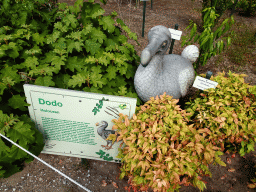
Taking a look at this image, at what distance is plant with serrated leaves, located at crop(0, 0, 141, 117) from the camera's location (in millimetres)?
2158

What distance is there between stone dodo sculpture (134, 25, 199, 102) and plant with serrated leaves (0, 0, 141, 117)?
0.24 meters

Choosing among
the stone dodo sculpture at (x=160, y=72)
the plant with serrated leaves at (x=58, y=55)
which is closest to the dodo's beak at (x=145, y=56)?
the stone dodo sculpture at (x=160, y=72)

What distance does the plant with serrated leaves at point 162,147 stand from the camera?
163 centimetres

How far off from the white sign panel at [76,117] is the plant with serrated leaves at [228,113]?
0.96 m

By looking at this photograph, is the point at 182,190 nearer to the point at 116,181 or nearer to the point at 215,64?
the point at 116,181

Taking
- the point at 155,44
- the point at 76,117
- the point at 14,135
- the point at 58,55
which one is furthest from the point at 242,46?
the point at 14,135

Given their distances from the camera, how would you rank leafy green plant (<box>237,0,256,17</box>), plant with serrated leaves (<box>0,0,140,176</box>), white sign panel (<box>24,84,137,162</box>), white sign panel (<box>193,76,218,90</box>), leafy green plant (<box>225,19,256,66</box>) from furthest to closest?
1. leafy green plant (<box>237,0,256,17</box>)
2. leafy green plant (<box>225,19,256,66</box>)
3. white sign panel (<box>193,76,218,90</box>)
4. plant with serrated leaves (<box>0,0,140,176</box>)
5. white sign panel (<box>24,84,137,162</box>)

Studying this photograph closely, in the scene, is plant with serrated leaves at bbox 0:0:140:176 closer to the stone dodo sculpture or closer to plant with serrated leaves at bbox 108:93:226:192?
the stone dodo sculpture

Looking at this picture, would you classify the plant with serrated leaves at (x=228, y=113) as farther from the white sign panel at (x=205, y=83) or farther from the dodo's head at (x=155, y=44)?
the dodo's head at (x=155, y=44)

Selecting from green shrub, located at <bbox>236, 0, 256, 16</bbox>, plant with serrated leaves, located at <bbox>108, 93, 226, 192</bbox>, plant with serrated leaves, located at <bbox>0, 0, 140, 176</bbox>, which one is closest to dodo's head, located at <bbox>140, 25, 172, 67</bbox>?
plant with serrated leaves, located at <bbox>0, 0, 140, 176</bbox>

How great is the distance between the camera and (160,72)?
2410 millimetres

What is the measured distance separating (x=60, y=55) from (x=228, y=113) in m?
2.30

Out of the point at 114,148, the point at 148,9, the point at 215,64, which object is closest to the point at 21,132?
the point at 114,148

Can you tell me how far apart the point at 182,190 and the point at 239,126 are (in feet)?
3.80
